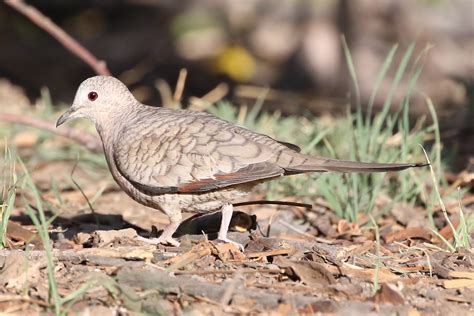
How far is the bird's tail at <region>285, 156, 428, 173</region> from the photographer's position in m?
3.88

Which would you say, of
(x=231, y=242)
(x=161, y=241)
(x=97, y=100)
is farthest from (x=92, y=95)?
(x=231, y=242)

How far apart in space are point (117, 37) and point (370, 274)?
31.0 feet

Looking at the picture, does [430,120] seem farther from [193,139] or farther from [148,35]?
[148,35]

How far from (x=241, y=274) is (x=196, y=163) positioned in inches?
29.2

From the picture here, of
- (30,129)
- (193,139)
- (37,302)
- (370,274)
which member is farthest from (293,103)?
(37,302)

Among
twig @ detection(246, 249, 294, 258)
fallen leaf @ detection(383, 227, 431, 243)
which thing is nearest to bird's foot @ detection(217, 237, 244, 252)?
twig @ detection(246, 249, 294, 258)

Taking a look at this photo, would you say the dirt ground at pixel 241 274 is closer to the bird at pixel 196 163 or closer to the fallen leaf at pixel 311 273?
the fallen leaf at pixel 311 273

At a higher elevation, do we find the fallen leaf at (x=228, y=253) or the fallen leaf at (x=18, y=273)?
the fallen leaf at (x=18, y=273)

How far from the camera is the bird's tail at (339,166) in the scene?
12.7 ft

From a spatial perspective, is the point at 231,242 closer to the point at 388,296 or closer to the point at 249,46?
the point at 388,296

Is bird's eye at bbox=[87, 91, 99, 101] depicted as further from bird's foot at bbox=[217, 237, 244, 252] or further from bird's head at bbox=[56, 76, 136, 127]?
bird's foot at bbox=[217, 237, 244, 252]

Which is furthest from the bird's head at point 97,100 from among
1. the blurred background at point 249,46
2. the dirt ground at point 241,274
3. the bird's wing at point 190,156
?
the blurred background at point 249,46

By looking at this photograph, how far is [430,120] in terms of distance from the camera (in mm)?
7887

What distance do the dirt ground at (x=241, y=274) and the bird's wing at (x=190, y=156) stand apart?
28 centimetres
